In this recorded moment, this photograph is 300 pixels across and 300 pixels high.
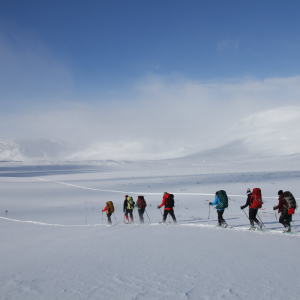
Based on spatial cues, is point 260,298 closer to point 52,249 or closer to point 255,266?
point 255,266

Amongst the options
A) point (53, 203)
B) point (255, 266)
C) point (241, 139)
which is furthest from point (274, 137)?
point (255, 266)

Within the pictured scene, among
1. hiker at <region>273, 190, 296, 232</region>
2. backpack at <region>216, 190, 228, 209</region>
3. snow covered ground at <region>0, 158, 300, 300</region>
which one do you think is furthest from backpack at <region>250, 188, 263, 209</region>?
backpack at <region>216, 190, 228, 209</region>

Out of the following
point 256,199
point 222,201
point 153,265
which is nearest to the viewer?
point 153,265

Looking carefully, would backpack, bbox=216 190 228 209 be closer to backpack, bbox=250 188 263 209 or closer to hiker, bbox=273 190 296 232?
backpack, bbox=250 188 263 209

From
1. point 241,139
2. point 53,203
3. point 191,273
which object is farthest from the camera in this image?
point 241,139

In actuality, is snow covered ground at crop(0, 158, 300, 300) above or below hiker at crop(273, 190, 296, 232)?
below

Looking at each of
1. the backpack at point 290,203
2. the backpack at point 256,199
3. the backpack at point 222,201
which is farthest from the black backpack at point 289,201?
the backpack at point 222,201

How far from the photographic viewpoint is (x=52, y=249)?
7.57 meters

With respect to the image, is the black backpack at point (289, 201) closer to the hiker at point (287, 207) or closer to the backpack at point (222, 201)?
the hiker at point (287, 207)

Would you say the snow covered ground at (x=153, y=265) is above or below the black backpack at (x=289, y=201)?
below

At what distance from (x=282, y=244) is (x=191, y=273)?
10.3 ft

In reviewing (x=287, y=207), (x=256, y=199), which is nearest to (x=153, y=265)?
(x=256, y=199)

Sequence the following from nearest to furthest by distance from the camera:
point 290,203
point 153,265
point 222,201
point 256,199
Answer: point 153,265 → point 290,203 → point 256,199 → point 222,201

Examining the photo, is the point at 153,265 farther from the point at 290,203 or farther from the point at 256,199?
the point at 290,203
